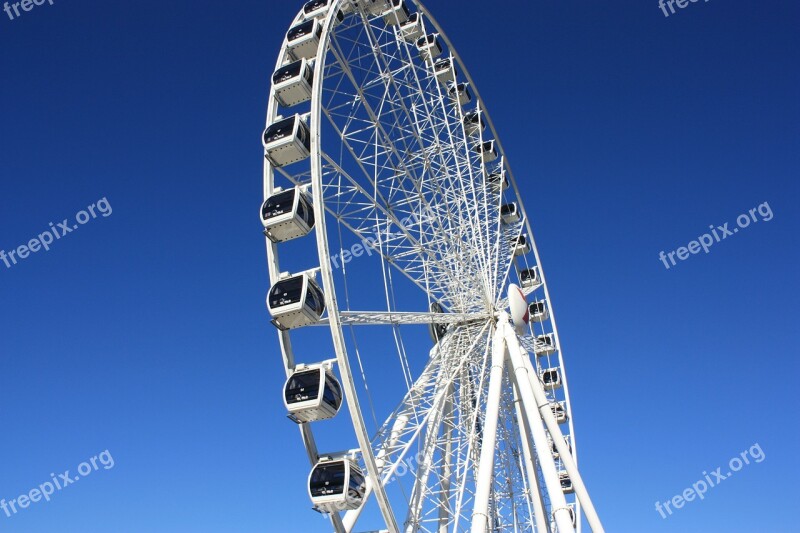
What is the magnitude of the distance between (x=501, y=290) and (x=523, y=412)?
3936mm

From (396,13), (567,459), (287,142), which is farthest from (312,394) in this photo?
(396,13)

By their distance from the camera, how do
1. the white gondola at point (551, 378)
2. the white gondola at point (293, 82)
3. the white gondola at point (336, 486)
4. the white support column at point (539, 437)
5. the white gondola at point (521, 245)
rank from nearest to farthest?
the white gondola at point (336, 486) < the white support column at point (539, 437) < the white gondola at point (293, 82) < the white gondola at point (551, 378) < the white gondola at point (521, 245)

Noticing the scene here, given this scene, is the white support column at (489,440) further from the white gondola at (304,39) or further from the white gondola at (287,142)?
the white gondola at (304,39)

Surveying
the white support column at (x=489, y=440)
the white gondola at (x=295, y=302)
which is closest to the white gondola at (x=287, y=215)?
the white gondola at (x=295, y=302)

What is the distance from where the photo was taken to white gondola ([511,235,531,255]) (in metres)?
26.4

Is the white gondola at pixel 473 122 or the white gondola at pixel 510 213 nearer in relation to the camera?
the white gondola at pixel 473 122

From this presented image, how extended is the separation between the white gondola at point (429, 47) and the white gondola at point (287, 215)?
12.1m

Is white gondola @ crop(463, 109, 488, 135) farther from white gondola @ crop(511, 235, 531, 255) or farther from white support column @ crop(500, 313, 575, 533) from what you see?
white support column @ crop(500, 313, 575, 533)

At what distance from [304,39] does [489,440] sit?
1097 centimetres

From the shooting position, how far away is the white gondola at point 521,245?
86.5 feet

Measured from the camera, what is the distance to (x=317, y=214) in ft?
39.1

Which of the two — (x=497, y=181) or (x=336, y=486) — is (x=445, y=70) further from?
(x=336, y=486)

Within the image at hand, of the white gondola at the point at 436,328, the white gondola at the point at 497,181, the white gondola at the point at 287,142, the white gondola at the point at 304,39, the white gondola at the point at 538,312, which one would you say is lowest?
the white gondola at the point at 538,312

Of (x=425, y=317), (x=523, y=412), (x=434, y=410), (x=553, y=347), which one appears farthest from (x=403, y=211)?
(x=553, y=347)
